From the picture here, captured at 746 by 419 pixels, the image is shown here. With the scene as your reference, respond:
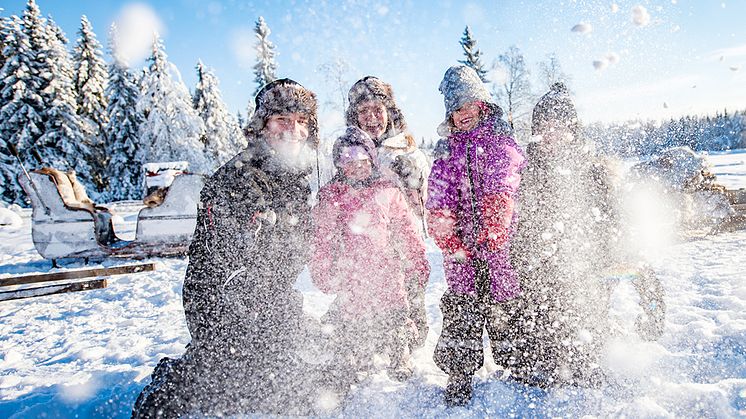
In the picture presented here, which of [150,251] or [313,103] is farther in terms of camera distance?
[150,251]

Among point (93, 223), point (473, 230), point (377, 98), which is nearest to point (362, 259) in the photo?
point (473, 230)

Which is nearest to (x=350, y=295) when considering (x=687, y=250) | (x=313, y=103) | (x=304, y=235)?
(x=304, y=235)

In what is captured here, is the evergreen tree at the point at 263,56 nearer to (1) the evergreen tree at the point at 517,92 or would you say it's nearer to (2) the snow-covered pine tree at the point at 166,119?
(2) the snow-covered pine tree at the point at 166,119

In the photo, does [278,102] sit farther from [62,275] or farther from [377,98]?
[62,275]

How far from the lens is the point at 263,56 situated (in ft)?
89.9

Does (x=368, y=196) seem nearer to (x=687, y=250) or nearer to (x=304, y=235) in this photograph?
(x=304, y=235)

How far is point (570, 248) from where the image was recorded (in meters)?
2.25

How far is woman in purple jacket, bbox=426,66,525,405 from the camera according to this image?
222 cm

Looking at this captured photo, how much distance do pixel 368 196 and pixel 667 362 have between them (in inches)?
89.0

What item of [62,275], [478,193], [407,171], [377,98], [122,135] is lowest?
[62,275]

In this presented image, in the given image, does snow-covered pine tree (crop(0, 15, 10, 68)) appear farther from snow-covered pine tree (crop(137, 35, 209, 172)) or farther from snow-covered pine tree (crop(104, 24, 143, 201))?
snow-covered pine tree (crop(137, 35, 209, 172))

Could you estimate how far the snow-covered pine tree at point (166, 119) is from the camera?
74.5 ft

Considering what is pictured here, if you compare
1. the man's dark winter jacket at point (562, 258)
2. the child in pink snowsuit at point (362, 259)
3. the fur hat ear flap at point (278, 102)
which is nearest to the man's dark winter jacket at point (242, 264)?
the fur hat ear flap at point (278, 102)

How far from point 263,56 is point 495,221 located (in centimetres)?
2906
